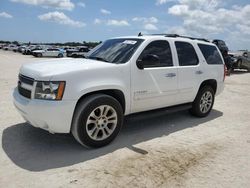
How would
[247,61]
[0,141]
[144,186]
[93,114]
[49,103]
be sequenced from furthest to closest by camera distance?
1. [247,61]
2. [0,141]
3. [93,114]
4. [49,103]
5. [144,186]

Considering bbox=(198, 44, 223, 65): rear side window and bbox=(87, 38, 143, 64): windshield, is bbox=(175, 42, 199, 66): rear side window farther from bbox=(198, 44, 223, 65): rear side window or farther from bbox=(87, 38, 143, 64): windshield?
bbox=(87, 38, 143, 64): windshield

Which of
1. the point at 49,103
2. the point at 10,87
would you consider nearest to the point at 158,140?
the point at 49,103

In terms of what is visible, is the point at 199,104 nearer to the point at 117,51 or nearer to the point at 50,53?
the point at 117,51

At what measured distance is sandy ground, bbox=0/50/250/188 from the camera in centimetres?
353

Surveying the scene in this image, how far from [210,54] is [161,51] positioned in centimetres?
189

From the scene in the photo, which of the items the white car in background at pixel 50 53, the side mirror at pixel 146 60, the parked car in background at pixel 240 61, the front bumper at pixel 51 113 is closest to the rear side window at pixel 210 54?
the side mirror at pixel 146 60

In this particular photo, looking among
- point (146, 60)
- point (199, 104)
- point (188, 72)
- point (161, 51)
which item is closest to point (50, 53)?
point (199, 104)

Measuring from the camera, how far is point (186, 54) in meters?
6.00

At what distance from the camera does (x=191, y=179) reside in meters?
3.60

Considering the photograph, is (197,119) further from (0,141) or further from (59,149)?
(0,141)

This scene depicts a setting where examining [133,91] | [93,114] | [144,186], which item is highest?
[133,91]

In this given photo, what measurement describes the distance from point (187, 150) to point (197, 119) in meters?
2.09

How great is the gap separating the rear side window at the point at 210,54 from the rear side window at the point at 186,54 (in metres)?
0.40

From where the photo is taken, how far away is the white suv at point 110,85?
402 centimetres
